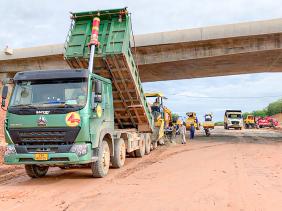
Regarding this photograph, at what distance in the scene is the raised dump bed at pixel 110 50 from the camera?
39.8ft

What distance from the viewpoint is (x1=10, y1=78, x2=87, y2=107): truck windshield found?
9.06 m

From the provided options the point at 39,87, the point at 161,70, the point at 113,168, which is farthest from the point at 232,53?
the point at 39,87

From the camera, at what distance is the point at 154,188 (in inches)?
323

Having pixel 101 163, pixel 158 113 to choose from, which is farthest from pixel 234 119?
pixel 101 163

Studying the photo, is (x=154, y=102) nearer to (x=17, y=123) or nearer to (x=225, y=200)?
(x=17, y=123)

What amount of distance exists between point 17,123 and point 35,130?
471 millimetres

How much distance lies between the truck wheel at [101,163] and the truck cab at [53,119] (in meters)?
0.25

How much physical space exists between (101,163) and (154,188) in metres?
2.02

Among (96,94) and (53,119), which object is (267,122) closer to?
(96,94)

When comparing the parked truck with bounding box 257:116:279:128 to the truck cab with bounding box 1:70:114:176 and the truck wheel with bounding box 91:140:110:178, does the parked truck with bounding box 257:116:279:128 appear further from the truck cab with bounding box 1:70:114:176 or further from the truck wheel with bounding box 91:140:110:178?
the truck cab with bounding box 1:70:114:176

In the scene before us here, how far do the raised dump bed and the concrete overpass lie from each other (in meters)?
10.2

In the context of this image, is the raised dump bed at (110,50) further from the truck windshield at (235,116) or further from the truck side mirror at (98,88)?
the truck windshield at (235,116)

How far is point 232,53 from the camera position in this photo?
22.9 metres

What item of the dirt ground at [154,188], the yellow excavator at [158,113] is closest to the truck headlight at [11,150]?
the dirt ground at [154,188]
